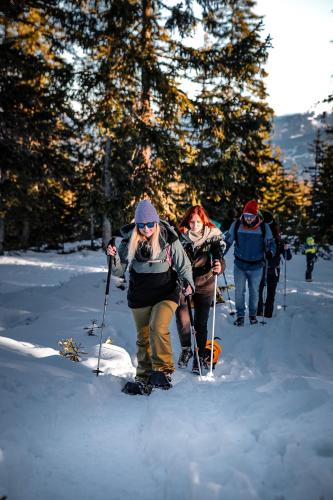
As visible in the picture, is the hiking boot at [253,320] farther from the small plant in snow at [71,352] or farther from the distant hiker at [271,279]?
the small plant in snow at [71,352]

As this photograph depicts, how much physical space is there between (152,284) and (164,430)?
68.4 inches

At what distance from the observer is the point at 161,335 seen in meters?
4.20

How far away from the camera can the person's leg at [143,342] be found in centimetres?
437

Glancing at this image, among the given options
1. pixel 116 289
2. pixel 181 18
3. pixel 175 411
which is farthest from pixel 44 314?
pixel 181 18

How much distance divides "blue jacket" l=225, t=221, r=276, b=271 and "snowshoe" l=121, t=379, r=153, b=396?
3.97m

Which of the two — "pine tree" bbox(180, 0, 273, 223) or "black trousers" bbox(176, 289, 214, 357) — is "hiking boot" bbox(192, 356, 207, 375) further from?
"pine tree" bbox(180, 0, 273, 223)

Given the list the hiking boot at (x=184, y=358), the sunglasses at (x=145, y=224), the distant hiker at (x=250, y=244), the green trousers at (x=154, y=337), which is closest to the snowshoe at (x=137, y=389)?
the green trousers at (x=154, y=337)

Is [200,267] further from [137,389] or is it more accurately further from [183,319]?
[137,389]

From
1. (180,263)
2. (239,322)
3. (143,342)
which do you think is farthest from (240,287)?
(143,342)

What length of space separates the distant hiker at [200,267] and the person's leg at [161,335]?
3.55 ft

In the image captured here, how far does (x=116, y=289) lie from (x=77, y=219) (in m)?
24.7

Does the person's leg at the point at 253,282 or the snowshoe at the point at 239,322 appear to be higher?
the person's leg at the point at 253,282

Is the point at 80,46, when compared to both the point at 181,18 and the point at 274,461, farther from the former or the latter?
the point at 274,461

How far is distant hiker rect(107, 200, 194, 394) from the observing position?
13.7 ft
